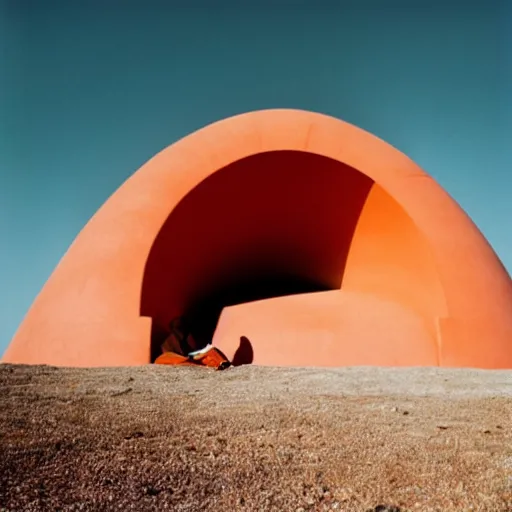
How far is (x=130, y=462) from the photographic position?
2.30 metres

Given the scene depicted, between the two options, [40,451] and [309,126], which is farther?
[309,126]

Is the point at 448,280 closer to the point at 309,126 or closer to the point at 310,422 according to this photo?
the point at 309,126

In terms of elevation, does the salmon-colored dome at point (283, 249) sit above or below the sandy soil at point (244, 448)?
above

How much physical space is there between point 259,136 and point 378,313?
9.38ft

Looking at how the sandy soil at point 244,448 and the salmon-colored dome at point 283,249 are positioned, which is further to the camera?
the salmon-colored dome at point 283,249

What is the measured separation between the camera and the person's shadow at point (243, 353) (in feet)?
22.4

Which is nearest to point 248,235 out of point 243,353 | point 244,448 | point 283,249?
point 283,249

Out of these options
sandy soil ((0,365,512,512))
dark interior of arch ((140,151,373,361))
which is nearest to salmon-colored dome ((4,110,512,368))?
dark interior of arch ((140,151,373,361))

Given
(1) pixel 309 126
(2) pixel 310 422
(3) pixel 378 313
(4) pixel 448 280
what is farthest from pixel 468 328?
(2) pixel 310 422

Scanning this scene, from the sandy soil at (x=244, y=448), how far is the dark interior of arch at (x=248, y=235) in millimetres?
2919

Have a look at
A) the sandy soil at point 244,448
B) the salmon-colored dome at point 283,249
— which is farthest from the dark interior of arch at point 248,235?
the sandy soil at point 244,448

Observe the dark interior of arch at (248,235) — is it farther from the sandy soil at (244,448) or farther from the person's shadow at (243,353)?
the sandy soil at (244,448)

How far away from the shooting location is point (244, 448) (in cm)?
254

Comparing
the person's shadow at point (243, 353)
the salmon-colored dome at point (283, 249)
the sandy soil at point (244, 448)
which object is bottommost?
the sandy soil at point (244, 448)
